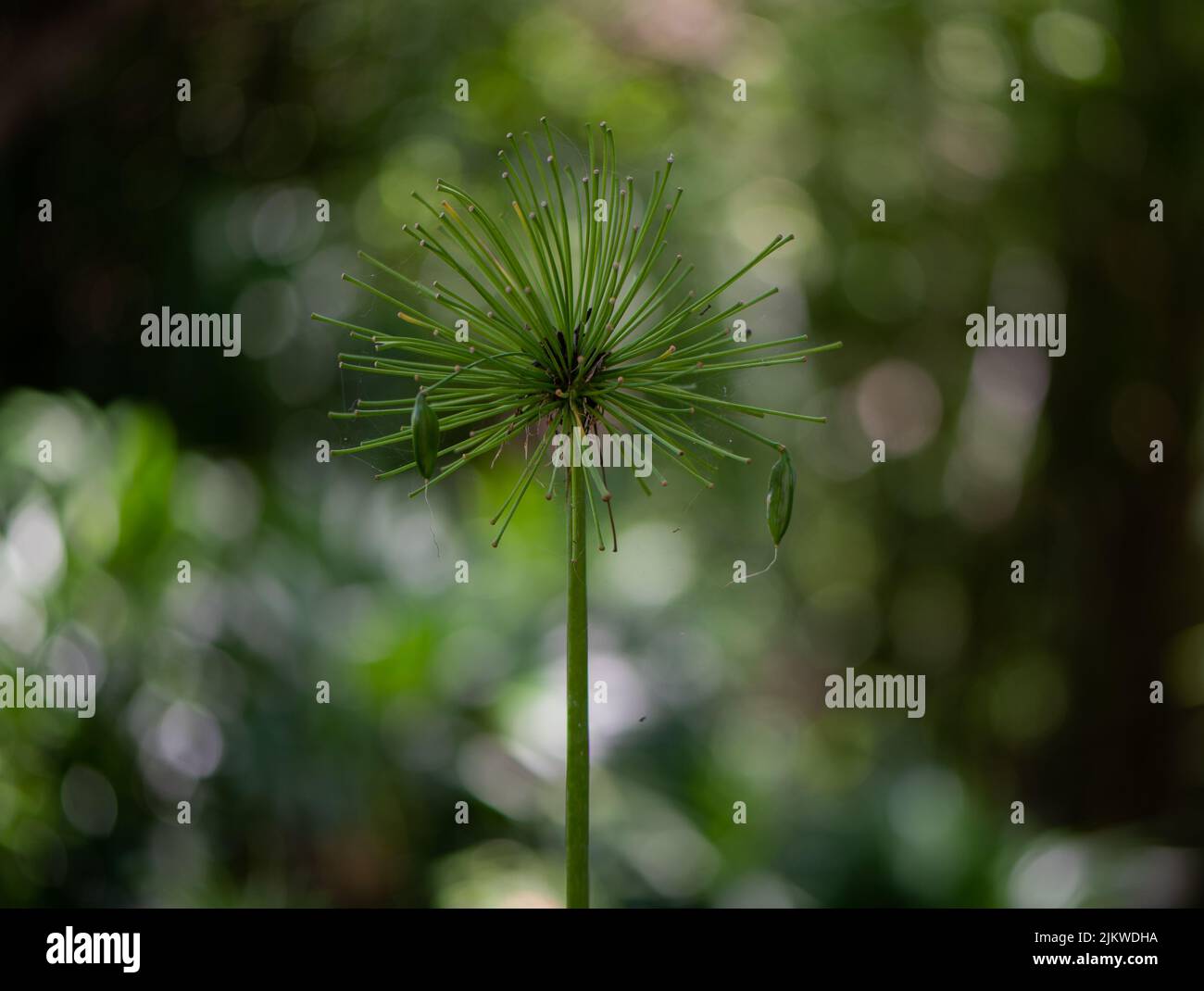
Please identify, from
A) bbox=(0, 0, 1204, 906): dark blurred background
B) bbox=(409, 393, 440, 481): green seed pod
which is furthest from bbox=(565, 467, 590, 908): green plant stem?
bbox=(0, 0, 1204, 906): dark blurred background

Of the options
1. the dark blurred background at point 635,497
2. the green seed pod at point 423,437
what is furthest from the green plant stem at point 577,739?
the dark blurred background at point 635,497

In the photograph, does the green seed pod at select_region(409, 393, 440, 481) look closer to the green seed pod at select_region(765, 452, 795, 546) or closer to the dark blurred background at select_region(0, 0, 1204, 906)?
the green seed pod at select_region(765, 452, 795, 546)

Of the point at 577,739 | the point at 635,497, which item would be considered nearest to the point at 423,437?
the point at 577,739

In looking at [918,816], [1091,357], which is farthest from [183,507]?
[1091,357]

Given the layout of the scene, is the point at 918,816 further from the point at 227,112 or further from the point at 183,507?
the point at 227,112

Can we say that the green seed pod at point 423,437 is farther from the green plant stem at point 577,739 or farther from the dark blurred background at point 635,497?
the dark blurred background at point 635,497
